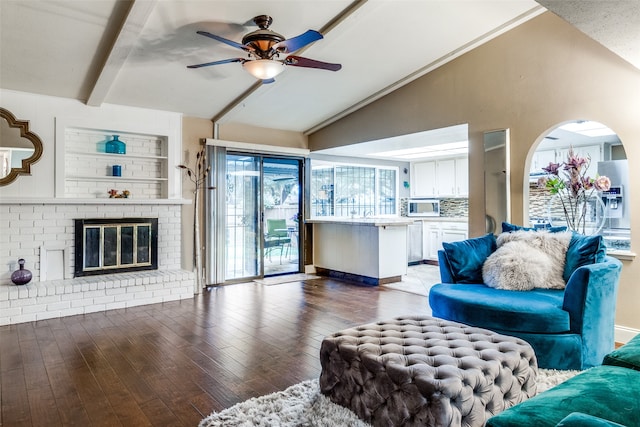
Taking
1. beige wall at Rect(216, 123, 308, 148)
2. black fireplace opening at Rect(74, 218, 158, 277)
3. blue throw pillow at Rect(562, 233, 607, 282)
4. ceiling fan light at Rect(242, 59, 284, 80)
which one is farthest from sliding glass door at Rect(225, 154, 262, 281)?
blue throw pillow at Rect(562, 233, 607, 282)

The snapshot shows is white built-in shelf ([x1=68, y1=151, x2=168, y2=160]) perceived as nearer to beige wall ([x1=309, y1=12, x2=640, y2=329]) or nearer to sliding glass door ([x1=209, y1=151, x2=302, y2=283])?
sliding glass door ([x1=209, y1=151, x2=302, y2=283])

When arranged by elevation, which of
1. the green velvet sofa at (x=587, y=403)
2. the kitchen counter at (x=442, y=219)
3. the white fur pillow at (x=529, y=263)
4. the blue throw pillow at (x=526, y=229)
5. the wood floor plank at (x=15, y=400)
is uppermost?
the kitchen counter at (x=442, y=219)

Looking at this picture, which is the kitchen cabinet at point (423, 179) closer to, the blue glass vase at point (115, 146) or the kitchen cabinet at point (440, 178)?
the kitchen cabinet at point (440, 178)

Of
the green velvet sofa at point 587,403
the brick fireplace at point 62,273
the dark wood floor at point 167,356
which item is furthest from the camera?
the brick fireplace at point 62,273

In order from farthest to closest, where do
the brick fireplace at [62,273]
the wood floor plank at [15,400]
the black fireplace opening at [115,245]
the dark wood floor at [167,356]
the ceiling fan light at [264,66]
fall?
the black fireplace opening at [115,245] → the brick fireplace at [62,273] → the ceiling fan light at [264,66] → the dark wood floor at [167,356] → the wood floor plank at [15,400]

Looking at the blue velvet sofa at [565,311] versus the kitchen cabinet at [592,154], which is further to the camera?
the kitchen cabinet at [592,154]

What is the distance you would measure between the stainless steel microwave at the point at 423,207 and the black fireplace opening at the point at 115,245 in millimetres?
5379

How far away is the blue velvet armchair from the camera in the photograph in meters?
2.67

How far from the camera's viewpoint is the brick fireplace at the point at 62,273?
13.7 feet

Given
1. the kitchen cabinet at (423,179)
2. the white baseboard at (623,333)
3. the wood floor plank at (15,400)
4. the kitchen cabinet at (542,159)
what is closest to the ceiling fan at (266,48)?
the wood floor plank at (15,400)

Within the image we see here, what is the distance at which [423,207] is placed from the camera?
8.48 metres

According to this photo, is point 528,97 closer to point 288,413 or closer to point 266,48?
point 266,48

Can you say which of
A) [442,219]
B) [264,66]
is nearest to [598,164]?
[442,219]

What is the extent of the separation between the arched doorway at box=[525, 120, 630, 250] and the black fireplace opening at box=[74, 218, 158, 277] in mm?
4602
